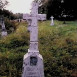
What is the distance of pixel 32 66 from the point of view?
913 cm

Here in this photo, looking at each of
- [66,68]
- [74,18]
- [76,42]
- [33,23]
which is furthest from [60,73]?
[74,18]

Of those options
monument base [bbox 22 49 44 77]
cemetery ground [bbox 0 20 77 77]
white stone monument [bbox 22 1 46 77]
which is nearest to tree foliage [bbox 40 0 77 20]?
cemetery ground [bbox 0 20 77 77]

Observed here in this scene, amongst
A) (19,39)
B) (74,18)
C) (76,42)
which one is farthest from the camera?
(74,18)

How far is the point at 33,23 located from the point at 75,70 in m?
2.99

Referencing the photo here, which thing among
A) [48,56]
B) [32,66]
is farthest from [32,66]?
[48,56]

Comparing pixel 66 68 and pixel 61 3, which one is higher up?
pixel 61 3

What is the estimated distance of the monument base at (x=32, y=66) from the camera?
9.11 metres

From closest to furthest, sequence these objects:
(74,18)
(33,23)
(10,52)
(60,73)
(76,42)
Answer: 1. (33,23)
2. (60,73)
3. (10,52)
4. (76,42)
5. (74,18)

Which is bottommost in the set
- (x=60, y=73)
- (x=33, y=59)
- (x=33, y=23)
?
(x=60, y=73)

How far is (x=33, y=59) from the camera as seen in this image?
919 cm

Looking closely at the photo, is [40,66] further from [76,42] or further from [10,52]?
[76,42]

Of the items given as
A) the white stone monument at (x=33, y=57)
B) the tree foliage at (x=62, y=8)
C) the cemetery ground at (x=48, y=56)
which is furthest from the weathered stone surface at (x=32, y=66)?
the tree foliage at (x=62, y=8)

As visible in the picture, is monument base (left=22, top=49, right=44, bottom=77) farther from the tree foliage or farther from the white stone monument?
the tree foliage

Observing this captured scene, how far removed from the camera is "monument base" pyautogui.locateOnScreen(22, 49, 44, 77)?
911 centimetres
